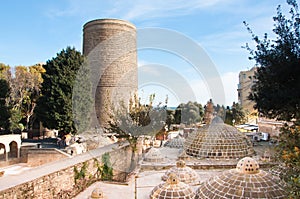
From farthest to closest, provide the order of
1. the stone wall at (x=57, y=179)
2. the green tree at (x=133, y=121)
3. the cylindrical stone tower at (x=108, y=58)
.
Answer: the cylindrical stone tower at (x=108, y=58), the green tree at (x=133, y=121), the stone wall at (x=57, y=179)

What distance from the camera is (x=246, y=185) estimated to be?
468 cm

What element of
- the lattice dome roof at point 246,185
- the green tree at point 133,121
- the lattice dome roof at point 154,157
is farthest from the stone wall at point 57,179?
the lattice dome roof at point 246,185

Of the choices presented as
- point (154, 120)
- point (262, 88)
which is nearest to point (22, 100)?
point (154, 120)

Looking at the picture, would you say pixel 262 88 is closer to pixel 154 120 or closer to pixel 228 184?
pixel 228 184

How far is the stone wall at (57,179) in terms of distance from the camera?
5.41 metres

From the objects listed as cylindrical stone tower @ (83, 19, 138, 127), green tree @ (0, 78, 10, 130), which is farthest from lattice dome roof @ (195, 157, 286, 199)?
cylindrical stone tower @ (83, 19, 138, 127)

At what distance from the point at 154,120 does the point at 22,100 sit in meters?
10.9

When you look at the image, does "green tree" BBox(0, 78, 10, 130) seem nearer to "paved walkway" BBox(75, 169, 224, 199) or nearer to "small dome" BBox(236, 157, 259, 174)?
"paved walkway" BBox(75, 169, 224, 199)

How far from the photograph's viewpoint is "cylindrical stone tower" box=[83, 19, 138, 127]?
19.3 meters

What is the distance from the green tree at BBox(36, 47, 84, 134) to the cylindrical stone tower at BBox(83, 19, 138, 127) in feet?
12.5

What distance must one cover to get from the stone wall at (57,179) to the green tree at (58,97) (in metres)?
5.70

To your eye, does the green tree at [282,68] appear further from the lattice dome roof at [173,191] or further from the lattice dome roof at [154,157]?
the lattice dome roof at [154,157]

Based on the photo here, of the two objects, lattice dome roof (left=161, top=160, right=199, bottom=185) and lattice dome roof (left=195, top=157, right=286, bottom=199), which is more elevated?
lattice dome roof (left=195, top=157, right=286, bottom=199)

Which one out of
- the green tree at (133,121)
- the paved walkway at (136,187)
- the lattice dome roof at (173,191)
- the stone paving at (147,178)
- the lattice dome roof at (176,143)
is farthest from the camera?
the lattice dome roof at (176,143)
